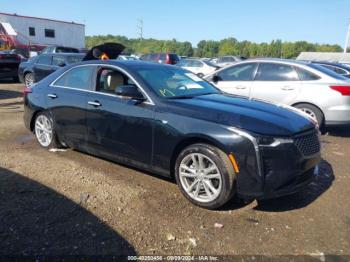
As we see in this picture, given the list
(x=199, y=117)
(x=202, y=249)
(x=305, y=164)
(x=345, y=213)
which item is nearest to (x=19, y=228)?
(x=202, y=249)

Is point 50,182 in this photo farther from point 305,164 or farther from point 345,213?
point 345,213

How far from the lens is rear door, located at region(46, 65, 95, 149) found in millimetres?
5383

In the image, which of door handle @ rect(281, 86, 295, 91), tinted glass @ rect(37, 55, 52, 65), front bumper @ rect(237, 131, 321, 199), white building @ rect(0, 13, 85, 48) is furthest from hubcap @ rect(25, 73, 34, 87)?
white building @ rect(0, 13, 85, 48)

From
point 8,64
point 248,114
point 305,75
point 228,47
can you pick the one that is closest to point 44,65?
point 8,64

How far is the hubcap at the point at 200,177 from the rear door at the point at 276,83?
434 centimetres

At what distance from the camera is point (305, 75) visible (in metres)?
7.79

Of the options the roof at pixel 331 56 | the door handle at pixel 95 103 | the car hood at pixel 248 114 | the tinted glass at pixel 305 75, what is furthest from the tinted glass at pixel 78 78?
the roof at pixel 331 56

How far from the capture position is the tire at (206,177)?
393 centimetres

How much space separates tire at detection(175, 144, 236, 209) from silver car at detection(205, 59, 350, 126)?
343 centimetres

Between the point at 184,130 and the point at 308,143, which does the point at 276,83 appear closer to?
the point at 308,143

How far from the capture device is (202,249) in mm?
Answer: 3357

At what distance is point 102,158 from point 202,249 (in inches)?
111

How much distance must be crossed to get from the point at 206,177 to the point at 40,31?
142ft

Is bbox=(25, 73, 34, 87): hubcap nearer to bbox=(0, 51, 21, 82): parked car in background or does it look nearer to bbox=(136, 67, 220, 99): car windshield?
bbox=(0, 51, 21, 82): parked car in background
